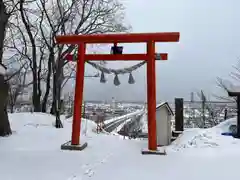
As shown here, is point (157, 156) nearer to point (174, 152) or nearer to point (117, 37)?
point (174, 152)

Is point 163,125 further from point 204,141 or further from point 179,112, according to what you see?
point 204,141

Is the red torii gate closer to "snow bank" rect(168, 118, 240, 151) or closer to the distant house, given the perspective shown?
"snow bank" rect(168, 118, 240, 151)

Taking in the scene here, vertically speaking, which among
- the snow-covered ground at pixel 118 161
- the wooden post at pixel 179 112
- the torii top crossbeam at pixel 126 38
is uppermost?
the torii top crossbeam at pixel 126 38

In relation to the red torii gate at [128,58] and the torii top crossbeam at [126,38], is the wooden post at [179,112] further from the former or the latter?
the torii top crossbeam at [126,38]

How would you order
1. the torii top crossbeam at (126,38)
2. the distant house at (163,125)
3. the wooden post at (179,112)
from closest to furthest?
1. the torii top crossbeam at (126,38)
2. the distant house at (163,125)
3. the wooden post at (179,112)

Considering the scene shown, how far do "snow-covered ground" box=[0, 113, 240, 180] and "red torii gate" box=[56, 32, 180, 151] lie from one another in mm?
573

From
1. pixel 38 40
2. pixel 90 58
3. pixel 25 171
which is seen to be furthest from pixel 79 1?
pixel 25 171

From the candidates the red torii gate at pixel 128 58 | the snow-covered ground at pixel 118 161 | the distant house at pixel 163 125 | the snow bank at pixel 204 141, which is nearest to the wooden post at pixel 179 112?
the distant house at pixel 163 125

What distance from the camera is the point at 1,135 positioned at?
8523 millimetres

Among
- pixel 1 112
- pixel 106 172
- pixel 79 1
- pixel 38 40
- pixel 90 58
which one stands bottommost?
pixel 106 172

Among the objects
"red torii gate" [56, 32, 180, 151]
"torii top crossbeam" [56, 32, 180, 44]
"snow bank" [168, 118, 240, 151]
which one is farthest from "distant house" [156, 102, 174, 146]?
"torii top crossbeam" [56, 32, 180, 44]

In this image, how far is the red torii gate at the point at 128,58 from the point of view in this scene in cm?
706

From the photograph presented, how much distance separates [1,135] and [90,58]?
4030 millimetres

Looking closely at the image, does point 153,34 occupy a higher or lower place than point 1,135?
higher
